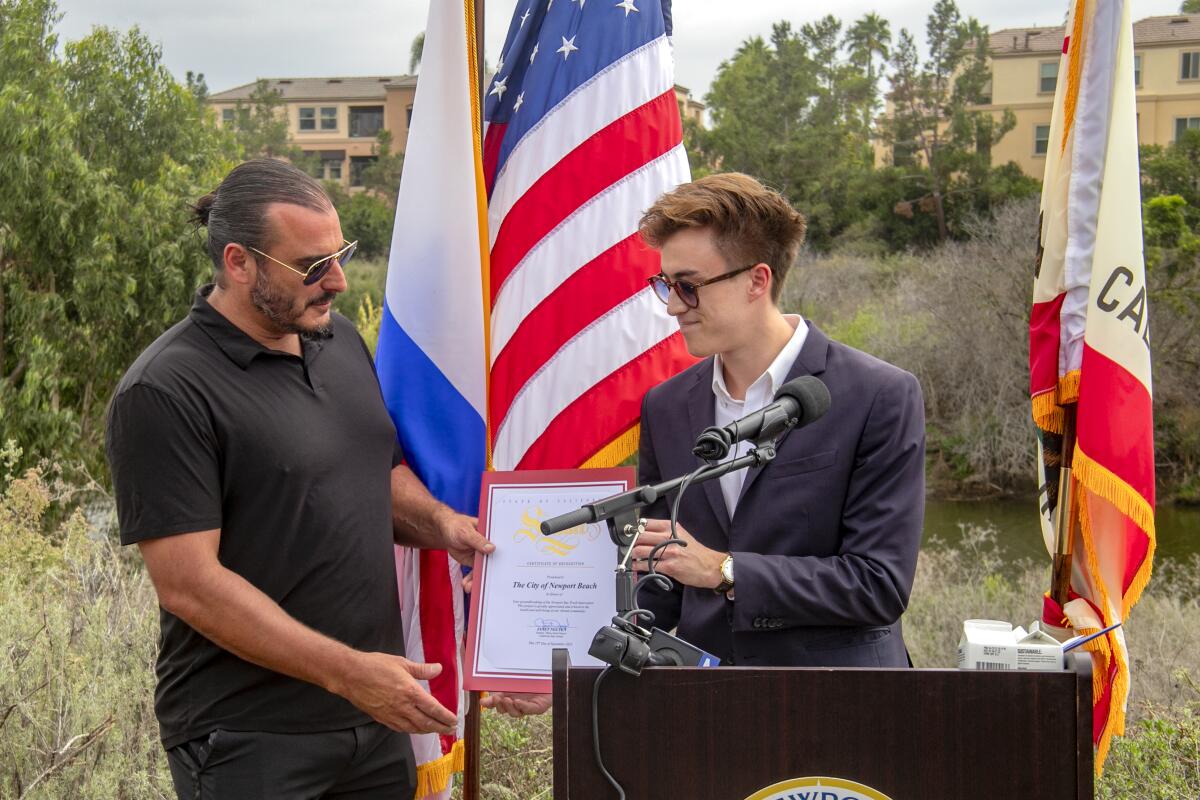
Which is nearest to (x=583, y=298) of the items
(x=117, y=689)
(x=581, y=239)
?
(x=581, y=239)

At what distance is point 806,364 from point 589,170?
51.6 inches

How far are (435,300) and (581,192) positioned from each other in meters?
0.58

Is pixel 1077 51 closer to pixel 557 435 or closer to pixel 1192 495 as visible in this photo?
pixel 557 435

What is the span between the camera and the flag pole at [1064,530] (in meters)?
3.43

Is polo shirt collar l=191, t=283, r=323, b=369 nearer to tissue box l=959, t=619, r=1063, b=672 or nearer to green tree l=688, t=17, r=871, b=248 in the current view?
tissue box l=959, t=619, r=1063, b=672

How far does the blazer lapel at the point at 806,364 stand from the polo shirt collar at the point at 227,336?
3.66 feet

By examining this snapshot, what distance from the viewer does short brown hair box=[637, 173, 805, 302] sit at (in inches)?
102

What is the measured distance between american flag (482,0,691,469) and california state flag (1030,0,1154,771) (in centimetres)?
114

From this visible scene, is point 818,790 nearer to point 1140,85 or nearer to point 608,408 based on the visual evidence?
point 608,408

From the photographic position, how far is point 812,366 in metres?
2.61

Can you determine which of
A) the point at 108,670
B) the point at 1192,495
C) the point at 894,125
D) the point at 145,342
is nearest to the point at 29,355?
the point at 145,342

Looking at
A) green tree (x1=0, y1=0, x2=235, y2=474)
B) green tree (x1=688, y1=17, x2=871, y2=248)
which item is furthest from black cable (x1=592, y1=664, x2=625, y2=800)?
green tree (x1=688, y1=17, x2=871, y2=248)

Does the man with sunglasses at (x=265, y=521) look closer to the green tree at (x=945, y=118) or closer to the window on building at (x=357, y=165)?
the green tree at (x=945, y=118)

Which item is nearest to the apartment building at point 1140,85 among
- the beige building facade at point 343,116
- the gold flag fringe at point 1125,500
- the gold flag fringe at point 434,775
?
the beige building facade at point 343,116
